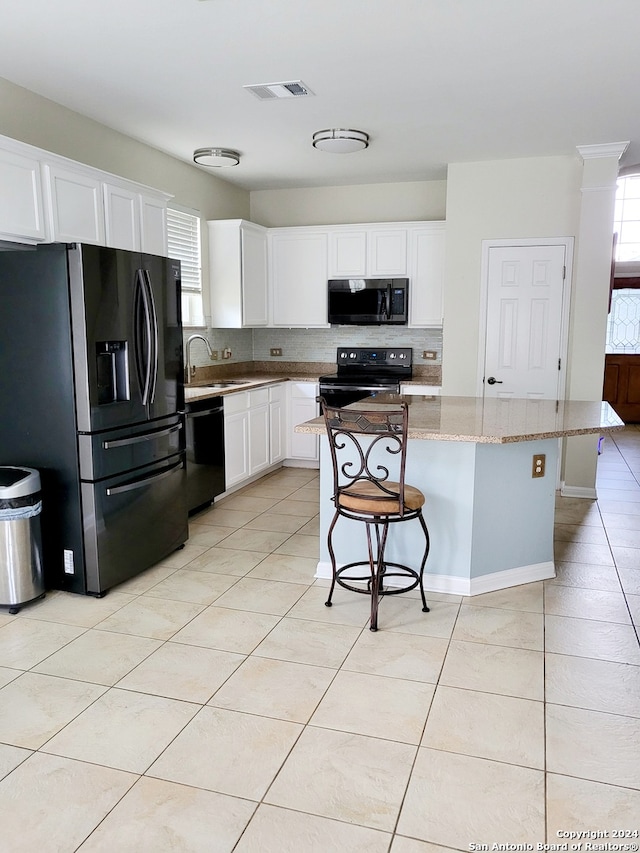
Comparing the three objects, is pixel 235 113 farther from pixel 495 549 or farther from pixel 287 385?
pixel 495 549

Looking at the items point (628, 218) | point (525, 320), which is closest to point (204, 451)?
point (525, 320)

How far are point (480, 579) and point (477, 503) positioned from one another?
41cm

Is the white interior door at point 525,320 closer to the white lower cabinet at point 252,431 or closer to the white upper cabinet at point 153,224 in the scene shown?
the white lower cabinet at point 252,431

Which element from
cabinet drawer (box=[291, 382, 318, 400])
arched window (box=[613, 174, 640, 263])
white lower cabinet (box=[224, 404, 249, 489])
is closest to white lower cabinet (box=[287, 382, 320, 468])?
cabinet drawer (box=[291, 382, 318, 400])

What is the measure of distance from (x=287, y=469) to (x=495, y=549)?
3191mm

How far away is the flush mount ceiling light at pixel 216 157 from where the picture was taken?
488 centimetres

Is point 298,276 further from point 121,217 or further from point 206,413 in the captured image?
point 121,217

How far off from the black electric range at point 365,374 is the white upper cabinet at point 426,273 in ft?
1.49

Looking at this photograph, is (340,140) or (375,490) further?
(340,140)

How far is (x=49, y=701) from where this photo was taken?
239cm


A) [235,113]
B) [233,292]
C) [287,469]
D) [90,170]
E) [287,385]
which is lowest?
[287,469]

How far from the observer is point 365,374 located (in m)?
6.25

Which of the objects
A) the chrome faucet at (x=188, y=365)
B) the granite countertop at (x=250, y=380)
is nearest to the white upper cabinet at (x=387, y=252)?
the granite countertop at (x=250, y=380)

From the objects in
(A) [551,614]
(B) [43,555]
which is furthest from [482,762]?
(B) [43,555]
